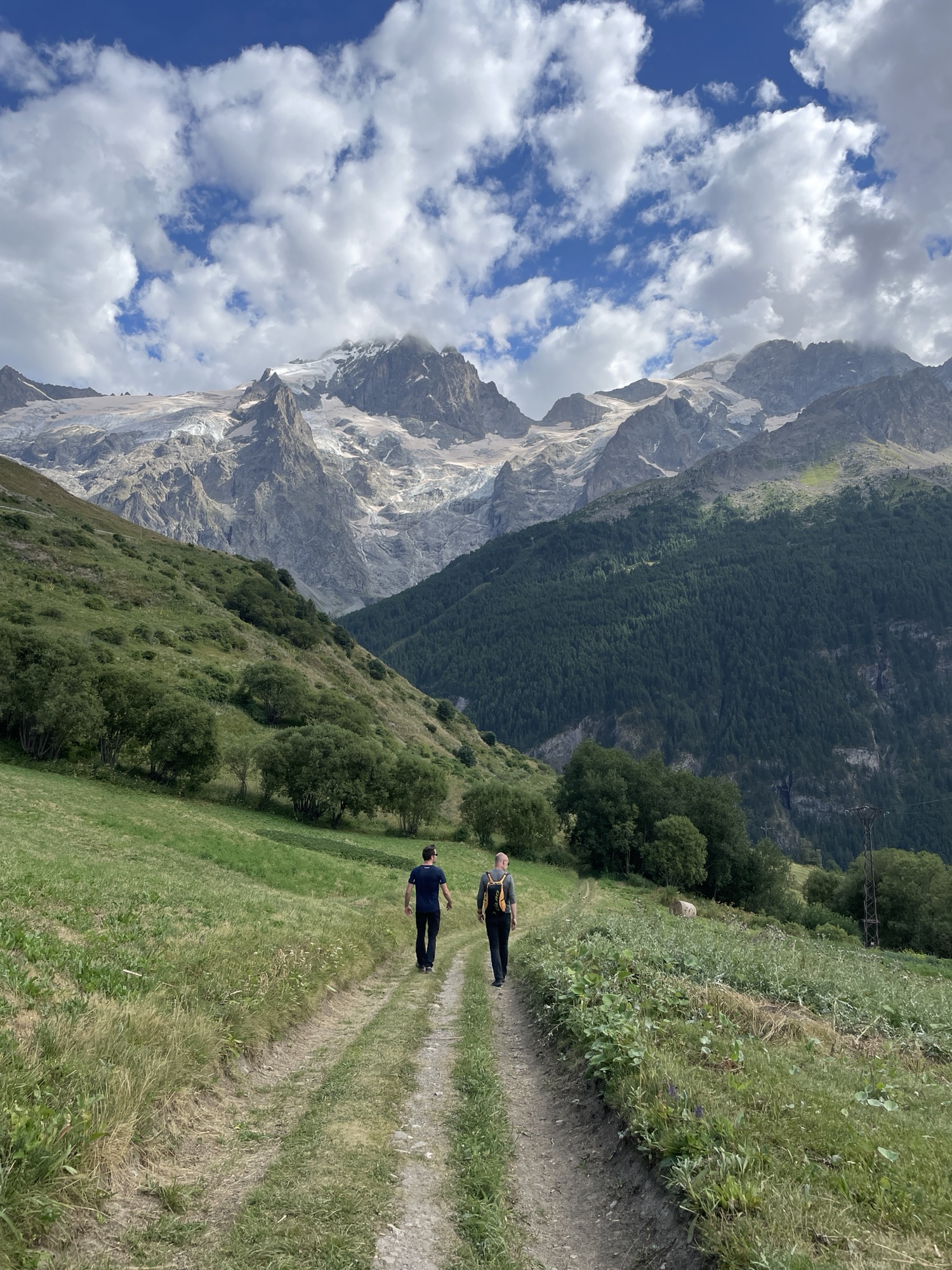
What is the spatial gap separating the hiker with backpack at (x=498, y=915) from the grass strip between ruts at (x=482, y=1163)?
15.6 ft

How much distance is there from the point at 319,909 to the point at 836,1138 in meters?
19.9

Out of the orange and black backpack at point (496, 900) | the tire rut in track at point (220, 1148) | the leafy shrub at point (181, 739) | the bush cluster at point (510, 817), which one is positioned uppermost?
the leafy shrub at point (181, 739)

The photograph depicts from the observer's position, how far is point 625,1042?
950cm

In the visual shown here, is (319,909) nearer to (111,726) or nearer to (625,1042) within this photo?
(625,1042)

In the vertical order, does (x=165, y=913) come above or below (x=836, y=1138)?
below

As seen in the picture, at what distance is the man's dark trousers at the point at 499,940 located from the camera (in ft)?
58.5

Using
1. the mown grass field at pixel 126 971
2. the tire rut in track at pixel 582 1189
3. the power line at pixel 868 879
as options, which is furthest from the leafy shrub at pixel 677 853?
the tire rut in track at pixel 582 1189

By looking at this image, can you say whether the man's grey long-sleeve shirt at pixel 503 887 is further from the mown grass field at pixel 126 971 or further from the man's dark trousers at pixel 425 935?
the mown grass field at pixel 126 971

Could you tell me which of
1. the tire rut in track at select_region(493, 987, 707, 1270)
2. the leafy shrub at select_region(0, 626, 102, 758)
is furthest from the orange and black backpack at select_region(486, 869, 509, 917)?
the leafy shrub at select_region(0, 626, 102, 758)

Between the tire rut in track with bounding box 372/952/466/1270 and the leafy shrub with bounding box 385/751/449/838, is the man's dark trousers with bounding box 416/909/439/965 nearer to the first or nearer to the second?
the tire rut in track with bounding box 372/952/466/1270

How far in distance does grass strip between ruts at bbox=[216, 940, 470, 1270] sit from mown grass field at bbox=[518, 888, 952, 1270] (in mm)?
2890

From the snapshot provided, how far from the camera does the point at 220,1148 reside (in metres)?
7.59

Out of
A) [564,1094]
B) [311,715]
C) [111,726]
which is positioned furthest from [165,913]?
[311,715]

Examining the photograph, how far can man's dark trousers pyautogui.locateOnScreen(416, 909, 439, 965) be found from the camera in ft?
63.9
